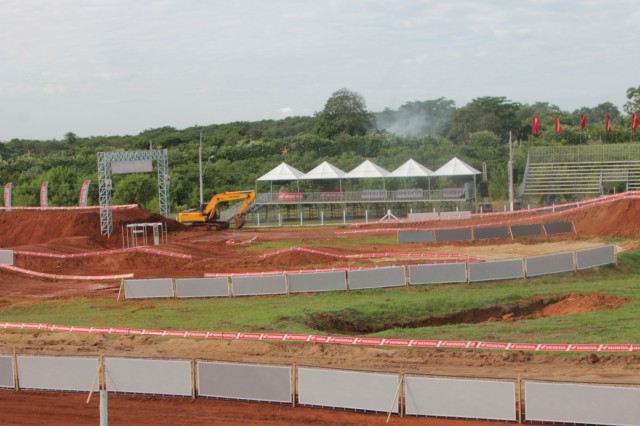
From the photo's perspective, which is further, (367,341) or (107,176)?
(107,176)

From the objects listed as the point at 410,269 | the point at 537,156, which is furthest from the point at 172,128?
the point at 410,269

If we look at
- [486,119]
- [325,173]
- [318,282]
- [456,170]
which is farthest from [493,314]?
[486,119]

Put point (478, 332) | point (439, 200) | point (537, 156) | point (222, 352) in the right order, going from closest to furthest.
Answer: point (222, 352)
point (478, 332)
point (439, 200)
point (537, 156)

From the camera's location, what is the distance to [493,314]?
91.7 ft

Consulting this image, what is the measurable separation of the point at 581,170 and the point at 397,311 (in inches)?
2068

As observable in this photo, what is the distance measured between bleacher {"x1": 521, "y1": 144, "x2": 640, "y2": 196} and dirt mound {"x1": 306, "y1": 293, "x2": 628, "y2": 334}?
1716 inches

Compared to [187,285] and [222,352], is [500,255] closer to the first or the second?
[187,285]

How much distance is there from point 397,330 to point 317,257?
16.8 meters

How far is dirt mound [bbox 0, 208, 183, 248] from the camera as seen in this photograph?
184ft

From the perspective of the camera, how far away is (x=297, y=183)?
262ft

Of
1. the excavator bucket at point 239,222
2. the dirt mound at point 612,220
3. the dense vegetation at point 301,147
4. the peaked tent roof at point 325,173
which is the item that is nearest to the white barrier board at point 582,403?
the dirt mound at point 612,220

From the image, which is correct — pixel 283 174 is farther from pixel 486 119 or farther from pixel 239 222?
pixel 486 119

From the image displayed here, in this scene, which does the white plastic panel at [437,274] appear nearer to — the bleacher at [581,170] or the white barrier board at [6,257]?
the white barrier board at [6,257]

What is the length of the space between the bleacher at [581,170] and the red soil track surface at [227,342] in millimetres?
16291
